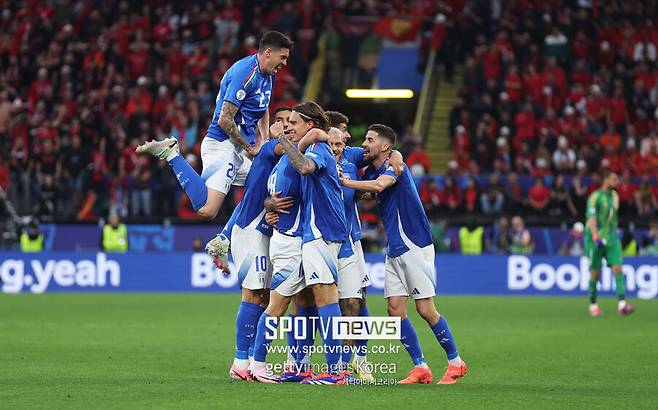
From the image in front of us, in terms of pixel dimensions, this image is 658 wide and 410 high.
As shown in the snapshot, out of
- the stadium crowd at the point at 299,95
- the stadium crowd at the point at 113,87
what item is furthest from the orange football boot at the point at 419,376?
the stadium crowd at the point at 113,87

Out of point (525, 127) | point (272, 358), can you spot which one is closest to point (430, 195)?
point (525, 127)

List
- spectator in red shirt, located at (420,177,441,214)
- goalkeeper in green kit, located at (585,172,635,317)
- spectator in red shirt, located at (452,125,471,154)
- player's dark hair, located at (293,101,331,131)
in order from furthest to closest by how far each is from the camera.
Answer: spectator in red shirt, located at (452,125,471,154) < spectator in red shirt, located at (420,177,441,214) < goalkeeper in green kit, located at (585,172,635,317) < player's dark hair, located at (293,101,331,131)

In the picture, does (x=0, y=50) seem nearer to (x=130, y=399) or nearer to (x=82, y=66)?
(x=82, y=66)

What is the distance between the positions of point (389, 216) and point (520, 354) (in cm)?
Result: 353

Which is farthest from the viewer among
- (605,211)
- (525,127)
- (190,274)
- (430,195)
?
(525,127)

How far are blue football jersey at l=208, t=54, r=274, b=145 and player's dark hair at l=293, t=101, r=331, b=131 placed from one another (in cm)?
92

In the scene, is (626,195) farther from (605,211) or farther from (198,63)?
(198,63)

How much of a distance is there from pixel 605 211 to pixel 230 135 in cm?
1057

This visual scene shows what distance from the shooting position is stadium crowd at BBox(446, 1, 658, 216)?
2753cm

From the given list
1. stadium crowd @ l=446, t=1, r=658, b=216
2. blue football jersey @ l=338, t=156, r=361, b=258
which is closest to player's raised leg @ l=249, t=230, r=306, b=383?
blue football jersey @ l=338, t=156, r=361, b=258

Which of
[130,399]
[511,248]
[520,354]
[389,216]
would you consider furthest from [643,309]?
[130,399]

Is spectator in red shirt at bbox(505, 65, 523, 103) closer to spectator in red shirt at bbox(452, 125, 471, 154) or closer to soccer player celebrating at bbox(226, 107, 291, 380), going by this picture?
spectator in red shirt at bbox(452, 125, 471, 154)

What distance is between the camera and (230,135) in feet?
39.1

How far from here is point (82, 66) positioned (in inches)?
1324
